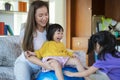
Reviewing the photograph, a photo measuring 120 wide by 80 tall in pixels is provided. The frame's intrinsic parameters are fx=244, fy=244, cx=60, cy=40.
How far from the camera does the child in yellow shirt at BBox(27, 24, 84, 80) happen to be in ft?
5.65

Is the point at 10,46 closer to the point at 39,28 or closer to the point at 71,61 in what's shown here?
the point at 39,28

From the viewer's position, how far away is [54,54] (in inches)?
69.3

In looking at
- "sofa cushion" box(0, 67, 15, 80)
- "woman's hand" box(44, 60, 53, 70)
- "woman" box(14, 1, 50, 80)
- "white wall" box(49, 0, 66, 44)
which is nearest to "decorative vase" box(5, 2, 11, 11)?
"white wall" box(49, 0, 66, 44)

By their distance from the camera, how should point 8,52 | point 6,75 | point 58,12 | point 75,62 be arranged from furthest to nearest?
point 58,12, point 8,52, point 6,75, point 75,62

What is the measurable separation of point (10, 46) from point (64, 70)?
0.95 m

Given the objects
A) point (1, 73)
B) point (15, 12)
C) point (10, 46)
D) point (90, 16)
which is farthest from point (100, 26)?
point (1, 73)

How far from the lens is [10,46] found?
2457 mm

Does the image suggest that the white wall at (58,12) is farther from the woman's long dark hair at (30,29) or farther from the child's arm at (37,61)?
the child's arm at (37,61)

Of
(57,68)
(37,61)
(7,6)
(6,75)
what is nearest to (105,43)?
(57,68)

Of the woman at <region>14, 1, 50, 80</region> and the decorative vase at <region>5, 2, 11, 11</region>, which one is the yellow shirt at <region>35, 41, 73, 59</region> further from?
the decorative vase at <region>5, 2, 11, 11</region>

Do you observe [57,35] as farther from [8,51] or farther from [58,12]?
[58,12]

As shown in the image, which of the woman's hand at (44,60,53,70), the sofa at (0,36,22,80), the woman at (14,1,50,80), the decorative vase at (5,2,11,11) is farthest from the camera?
the decorative vase at (5,2,11,11)

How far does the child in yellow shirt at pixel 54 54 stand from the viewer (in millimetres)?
1722

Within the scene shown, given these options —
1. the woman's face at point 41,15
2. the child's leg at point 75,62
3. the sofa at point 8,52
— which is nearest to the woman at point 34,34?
the woman's face at point 41,15
